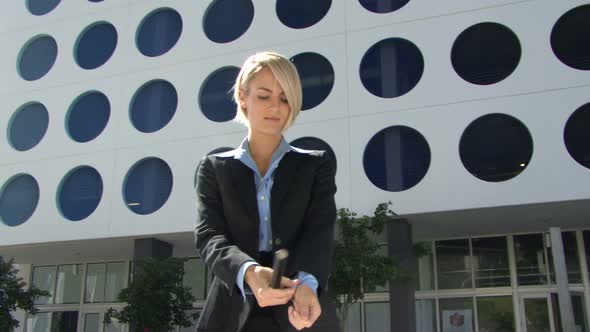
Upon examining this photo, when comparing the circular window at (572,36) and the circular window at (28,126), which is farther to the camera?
the circular window at (28,126)

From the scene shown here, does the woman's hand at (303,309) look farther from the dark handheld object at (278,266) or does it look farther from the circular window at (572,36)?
the circular window at (572,36)

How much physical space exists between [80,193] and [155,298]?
5336 millimetres

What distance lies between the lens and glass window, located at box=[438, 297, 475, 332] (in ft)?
66.0

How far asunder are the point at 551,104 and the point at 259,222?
15544 millimetres

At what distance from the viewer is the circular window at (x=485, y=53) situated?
16906 mm

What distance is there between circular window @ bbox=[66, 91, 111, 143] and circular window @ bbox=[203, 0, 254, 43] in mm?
4384

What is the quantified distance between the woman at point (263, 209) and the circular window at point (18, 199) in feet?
70.8

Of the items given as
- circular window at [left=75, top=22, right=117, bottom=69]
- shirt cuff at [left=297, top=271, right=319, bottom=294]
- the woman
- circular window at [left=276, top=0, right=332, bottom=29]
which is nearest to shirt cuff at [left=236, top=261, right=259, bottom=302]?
the woman

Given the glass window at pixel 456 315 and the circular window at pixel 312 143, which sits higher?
the circular window at pixel 312 143

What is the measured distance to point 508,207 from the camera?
16422mm

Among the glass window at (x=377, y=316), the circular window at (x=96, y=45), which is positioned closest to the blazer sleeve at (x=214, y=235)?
the glass window at (x=377, y=316)

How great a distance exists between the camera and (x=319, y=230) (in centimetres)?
215

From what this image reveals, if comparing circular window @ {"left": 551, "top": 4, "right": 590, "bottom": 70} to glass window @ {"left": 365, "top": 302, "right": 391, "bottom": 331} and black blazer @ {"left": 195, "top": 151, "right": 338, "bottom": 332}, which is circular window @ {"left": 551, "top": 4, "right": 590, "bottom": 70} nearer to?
glass window @ {"left": 365, "top": 302, "right": 391, "bottom": 331}

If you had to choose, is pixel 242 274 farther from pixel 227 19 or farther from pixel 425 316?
pixel 425 316
